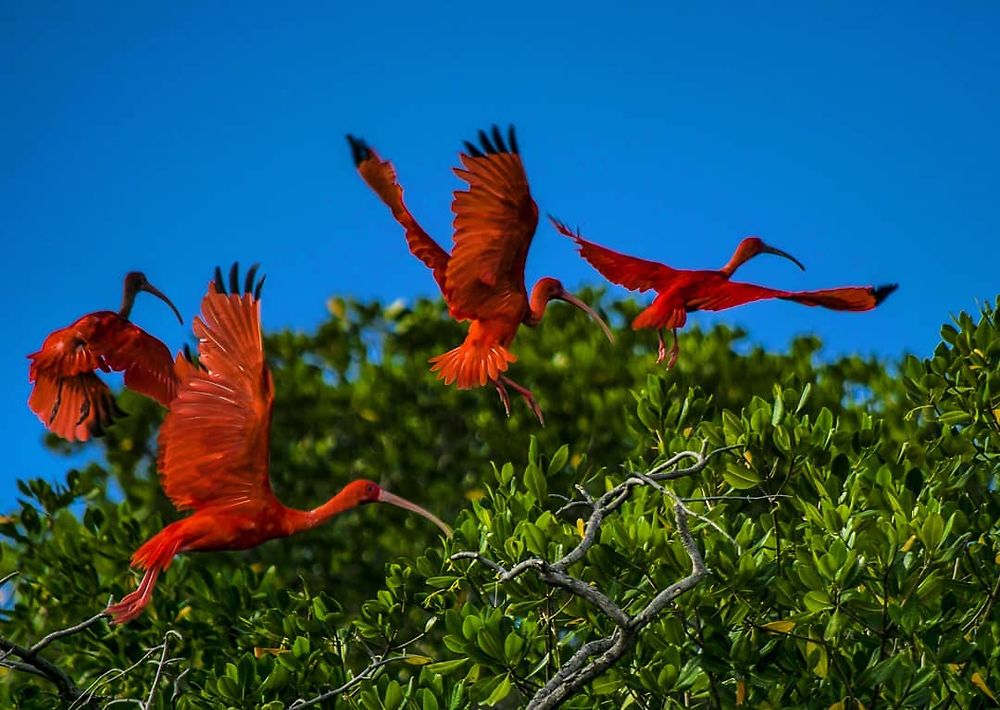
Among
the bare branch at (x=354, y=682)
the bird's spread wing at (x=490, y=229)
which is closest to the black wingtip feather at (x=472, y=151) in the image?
the bird's spread wing at (x=490, y=229)

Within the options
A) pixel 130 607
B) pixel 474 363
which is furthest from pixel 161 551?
pixel 474 363

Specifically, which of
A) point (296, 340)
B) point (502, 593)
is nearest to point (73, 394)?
point (502, 593)

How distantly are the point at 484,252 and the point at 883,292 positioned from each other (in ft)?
4.40

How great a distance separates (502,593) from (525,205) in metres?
2.55

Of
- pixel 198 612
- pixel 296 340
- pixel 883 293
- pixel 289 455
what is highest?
pixel 296 340

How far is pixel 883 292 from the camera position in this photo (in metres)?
4.65

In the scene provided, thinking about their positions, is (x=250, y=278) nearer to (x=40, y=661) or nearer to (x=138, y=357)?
(x=138, y=357)

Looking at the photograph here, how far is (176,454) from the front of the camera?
14.4 feet

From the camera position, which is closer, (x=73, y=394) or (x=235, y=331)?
(x=235, y=331)

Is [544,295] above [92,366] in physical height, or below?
below

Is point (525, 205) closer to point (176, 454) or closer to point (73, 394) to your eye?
point (176, 454)

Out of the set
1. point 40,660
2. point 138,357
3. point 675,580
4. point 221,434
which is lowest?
point 675,580

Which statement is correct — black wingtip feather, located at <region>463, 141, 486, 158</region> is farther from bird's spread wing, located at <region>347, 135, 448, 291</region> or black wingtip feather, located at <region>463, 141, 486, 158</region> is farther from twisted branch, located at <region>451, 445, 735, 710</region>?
twisted branch, located at <region>451, 445, 735, 710</region>

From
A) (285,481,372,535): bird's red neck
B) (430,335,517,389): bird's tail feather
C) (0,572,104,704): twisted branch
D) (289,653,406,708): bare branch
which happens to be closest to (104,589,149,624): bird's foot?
(285,481,372,535): bird's red neck
